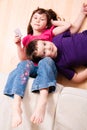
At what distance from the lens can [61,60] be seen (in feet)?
4.42

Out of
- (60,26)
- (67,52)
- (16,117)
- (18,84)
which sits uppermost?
(60,26)

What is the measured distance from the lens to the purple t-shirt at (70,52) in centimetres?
130

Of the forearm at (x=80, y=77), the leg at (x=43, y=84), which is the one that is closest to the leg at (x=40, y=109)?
the leg at (x=43, y=84)

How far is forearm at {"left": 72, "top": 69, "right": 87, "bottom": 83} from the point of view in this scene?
4.24 feet

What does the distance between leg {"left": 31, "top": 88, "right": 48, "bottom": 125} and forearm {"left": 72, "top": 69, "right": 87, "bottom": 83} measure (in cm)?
25

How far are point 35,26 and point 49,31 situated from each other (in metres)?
0.11

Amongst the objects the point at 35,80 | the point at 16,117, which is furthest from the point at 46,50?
the point at 16,117

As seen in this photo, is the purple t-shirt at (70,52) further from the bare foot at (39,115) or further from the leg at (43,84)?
the bare foot at (39,115)

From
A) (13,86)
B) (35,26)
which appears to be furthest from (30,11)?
(13,86)

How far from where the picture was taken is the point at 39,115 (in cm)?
106

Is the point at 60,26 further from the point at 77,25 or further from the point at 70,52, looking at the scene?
the point at 70,52

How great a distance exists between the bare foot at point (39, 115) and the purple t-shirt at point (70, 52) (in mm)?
325

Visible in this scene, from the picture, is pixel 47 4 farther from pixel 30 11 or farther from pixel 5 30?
pixel 5 30

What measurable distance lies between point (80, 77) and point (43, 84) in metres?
0.26
